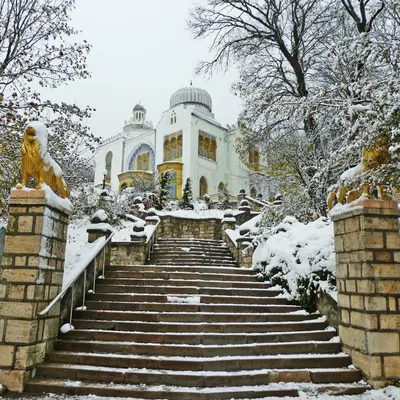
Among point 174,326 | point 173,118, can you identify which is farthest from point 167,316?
point 173,118

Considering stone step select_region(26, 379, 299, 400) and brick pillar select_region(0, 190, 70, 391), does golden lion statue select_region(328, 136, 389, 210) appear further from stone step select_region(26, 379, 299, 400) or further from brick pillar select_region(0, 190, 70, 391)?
brick pillar select_region(0, 190, 70, 391)

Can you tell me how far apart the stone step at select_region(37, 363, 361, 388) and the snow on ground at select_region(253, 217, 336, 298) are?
1.46 m

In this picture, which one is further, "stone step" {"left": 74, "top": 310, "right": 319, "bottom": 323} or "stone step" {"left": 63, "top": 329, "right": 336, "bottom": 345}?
"stone step" {"left": 74, "top": 310, "right": 319, "bottom": 323}

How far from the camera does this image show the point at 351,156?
5758 millimetres

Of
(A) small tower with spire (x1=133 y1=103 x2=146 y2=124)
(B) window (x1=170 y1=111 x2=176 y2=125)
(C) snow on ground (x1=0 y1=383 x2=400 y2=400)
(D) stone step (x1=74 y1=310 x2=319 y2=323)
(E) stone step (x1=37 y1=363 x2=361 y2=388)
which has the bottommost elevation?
(C) snow on ground (x1=0 y1=383 x2=400 y2=400)

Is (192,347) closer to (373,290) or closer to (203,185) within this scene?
(373,290)

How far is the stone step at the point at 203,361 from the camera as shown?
480cm

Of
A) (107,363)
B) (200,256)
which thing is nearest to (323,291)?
(107,363)

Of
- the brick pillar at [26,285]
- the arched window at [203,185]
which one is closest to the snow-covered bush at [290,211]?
the brick pillar at [26,285]

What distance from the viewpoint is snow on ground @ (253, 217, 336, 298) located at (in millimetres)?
6393

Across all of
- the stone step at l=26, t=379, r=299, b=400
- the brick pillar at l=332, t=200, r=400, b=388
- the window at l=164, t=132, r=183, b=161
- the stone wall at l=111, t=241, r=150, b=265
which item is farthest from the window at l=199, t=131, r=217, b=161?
the stone step at l=26, t=379, r=299, b=400

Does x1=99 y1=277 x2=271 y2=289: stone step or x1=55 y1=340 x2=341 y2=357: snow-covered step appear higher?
x1=99 y1=277 x2=271 y2=289: stone step

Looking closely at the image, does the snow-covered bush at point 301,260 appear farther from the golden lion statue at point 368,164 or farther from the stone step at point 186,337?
the golden lion statue at point 368,164

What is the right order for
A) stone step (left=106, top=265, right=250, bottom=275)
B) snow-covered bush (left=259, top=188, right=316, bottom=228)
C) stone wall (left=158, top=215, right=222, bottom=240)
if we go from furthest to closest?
1. stone wall (left=158, top=215, right=222, bottom=240)
2. snow-covered bush (left=259, top=188, right=316, bottom=228)
3. stone step (left=106, top=265, right=250, bottom=275)
